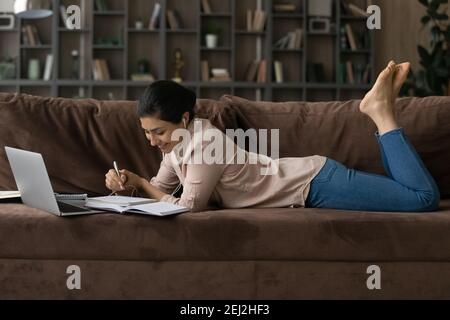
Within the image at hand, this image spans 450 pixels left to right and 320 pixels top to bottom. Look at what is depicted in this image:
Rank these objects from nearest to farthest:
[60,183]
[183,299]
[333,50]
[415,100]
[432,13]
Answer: [183,299] → [60,183] → [415,100] → [432,13] → [333,50]

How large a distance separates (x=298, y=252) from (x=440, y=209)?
60 centimetres

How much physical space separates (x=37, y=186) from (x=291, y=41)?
447cm

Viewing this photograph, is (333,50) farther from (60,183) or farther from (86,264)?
(86,264)

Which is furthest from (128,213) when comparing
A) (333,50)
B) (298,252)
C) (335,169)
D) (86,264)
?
(333,50)

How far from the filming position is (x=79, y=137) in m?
2.28

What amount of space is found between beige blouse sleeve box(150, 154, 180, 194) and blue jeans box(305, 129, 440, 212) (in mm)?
542

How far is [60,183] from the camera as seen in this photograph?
2.23 m

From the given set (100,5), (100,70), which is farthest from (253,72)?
(100,5)

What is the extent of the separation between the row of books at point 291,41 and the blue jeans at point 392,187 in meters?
4.03

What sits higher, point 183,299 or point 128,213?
point 128,213

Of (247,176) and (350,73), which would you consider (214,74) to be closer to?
(350,73)

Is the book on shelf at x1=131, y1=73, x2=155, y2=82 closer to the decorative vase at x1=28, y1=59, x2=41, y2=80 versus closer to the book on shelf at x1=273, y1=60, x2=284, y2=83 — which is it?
the decorative vase at x1=28, y1=59, x2=41, y2=80

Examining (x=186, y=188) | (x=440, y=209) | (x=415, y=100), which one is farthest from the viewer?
(x=415, y=100)

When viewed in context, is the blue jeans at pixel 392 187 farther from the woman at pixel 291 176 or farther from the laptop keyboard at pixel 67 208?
the laptop keyboard at pixel 67 208
